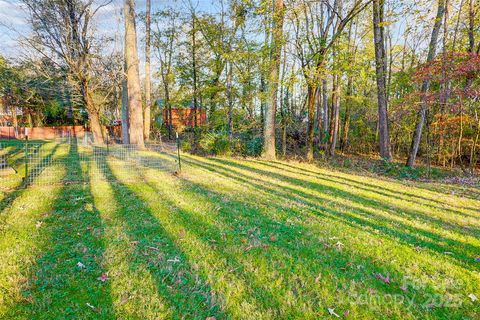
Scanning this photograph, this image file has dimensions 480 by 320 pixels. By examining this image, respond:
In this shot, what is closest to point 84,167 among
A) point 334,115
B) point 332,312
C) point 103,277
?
point 103,277

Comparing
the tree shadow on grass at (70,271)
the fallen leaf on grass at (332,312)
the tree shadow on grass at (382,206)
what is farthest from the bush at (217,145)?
the fallen leaf on grass at (332,312)

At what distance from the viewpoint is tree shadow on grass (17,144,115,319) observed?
1.77 metres

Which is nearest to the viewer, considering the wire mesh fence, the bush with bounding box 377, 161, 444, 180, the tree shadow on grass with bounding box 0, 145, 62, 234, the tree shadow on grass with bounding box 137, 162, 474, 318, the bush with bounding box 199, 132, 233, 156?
the tree shadow on grass with bounding box 137, 162, 474, 318

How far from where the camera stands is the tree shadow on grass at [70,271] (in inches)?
69.8

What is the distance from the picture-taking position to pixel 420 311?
1.85 m

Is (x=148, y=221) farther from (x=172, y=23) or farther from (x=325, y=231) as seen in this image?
(x=172, y=23)

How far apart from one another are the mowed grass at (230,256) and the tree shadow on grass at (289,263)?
11 millimetres

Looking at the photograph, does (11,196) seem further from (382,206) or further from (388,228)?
(382,206)

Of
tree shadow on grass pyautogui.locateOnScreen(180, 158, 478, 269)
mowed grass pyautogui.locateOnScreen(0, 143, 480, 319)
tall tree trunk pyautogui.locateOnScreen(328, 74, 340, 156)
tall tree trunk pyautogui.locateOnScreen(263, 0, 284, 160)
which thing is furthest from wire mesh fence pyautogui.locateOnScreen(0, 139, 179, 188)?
tall tree trunk pyautogui.locateOnScreen(328, 74, 340, 156)

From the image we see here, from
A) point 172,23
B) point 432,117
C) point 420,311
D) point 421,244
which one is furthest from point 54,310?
point 172,23

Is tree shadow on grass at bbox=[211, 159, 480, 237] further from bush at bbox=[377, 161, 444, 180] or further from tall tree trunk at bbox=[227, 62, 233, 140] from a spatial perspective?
tall tree trunk at bbox=[227, 62, 233, 140]

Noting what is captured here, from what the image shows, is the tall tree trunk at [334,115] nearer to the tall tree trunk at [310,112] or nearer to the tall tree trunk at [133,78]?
the tall tree trunk at [310,112]

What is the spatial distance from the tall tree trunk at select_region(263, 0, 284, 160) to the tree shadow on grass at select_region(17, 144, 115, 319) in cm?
765

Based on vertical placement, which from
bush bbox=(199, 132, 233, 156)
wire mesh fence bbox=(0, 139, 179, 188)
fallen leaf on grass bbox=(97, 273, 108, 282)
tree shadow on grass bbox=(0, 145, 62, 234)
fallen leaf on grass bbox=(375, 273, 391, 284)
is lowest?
fallen leaf on grass bbox=(375, 273, 391, 284)
